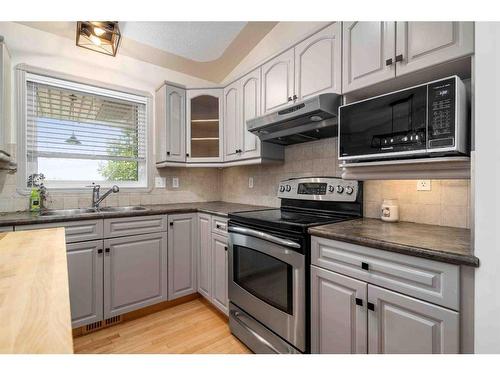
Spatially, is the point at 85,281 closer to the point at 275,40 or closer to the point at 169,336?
the point at 169,336

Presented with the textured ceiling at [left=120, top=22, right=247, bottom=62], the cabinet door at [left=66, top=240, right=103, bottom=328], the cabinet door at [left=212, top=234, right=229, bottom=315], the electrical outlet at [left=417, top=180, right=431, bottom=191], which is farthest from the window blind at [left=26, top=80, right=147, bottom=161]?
the electrical outlet at [left=417, top=180, right=431, bottom=191]

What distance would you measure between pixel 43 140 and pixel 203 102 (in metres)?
1.54

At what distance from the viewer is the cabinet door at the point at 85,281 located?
1.84 metres

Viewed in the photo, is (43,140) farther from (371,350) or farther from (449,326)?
(449,326)

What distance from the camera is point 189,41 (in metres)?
2.47

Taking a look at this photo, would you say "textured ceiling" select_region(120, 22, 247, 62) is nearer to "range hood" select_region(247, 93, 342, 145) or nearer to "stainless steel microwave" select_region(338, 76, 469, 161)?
"range hood" select_region(247, 93, 342, 145)

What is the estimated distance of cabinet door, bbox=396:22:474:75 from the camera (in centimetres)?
106

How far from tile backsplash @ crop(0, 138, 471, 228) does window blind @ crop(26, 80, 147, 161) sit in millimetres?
379

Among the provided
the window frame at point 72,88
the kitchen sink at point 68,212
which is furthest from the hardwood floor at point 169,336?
the window frame at point 72,88

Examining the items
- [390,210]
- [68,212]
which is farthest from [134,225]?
[390,210]

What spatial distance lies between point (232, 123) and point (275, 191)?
32.5 inches

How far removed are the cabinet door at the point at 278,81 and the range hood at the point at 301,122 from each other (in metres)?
0.19

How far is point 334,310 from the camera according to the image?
1.27 metres
